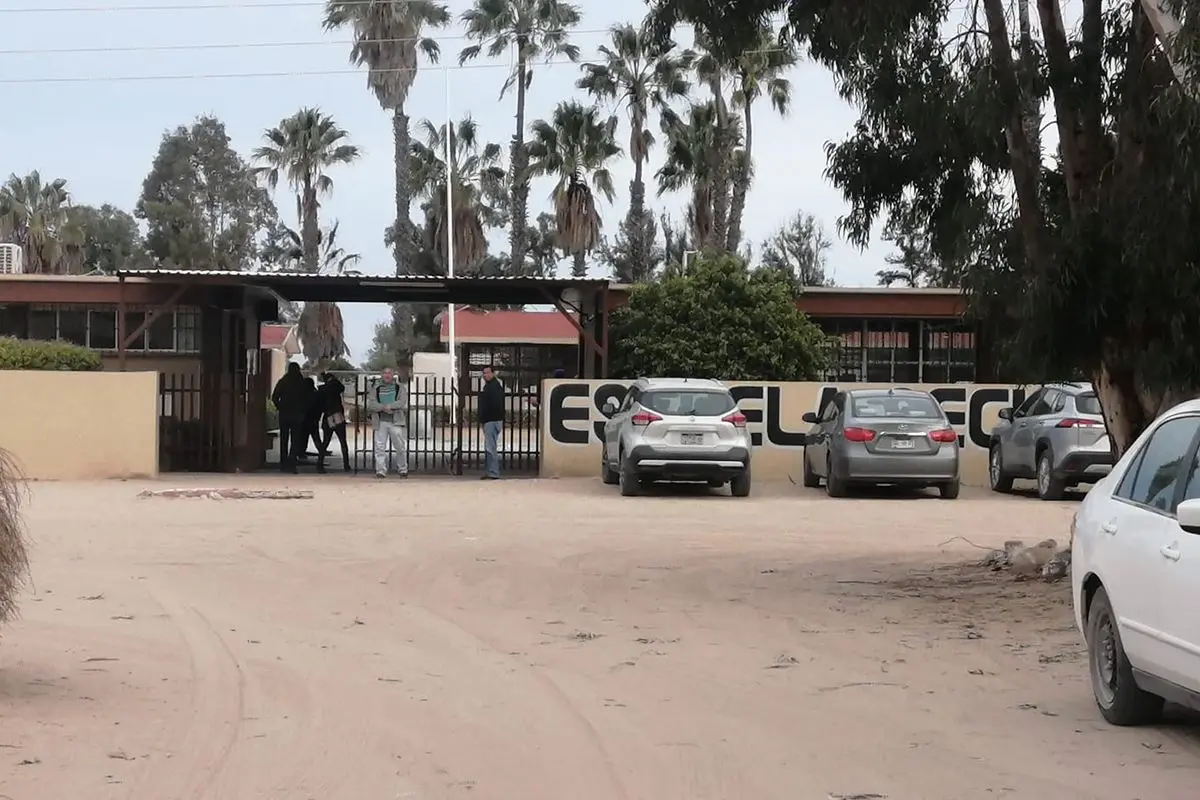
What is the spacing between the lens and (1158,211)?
9.88 metres

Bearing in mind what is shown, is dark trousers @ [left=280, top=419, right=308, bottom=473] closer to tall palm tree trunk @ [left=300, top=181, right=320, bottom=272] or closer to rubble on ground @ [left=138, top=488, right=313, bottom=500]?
rubble on ground @ [left=138, top=488, right=313, bottom=500]

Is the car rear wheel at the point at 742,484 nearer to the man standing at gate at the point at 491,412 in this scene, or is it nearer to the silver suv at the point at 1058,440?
the silver suv at the point at 1058,440

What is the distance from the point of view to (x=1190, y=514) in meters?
5.96

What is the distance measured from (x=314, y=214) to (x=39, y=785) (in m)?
51.2

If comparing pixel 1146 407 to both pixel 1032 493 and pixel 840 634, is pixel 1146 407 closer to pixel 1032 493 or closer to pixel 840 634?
pixel 840 634

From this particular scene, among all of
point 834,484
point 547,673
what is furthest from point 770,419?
point 547,673

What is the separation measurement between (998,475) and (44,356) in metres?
15.5

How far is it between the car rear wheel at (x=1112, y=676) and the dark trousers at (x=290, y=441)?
808 inches

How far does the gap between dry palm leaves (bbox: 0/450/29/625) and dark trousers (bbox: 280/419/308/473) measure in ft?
62.4

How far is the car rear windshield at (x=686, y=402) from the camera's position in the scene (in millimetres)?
21189

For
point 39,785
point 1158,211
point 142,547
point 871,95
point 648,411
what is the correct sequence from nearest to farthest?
point 39,785 → point 1158,211 → point 871,95 → point 142,547 → point 648,411

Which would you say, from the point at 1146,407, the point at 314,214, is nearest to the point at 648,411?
the point at 1146,407

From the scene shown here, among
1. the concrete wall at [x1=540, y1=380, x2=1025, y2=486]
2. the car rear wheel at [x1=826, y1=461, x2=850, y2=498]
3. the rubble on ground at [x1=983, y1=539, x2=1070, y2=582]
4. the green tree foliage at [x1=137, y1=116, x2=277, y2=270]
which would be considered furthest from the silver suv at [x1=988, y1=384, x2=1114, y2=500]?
the green tree foliage at [x1=137, y1=116, x2=277, y2=270]

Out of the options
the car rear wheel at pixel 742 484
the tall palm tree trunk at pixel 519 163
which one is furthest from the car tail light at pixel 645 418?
the tall palm tree trunk at pixel 519 163
